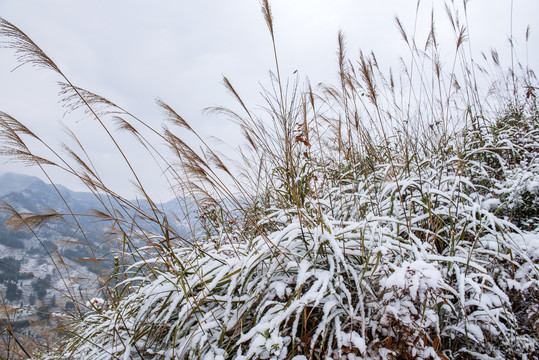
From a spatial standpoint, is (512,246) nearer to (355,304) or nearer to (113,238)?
(355,304)

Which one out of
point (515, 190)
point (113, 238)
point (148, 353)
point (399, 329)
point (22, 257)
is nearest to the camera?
point (399, 329)

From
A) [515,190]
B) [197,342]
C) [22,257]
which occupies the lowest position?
[22,257]

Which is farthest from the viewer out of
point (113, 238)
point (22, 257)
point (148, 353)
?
point (22, 257)

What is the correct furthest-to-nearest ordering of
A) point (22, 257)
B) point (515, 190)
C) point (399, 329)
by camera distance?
point (22, 257) → point (515, 190) → point (399, 329)

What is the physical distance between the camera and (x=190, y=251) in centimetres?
218

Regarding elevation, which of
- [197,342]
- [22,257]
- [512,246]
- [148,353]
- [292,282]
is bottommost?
[22,257]

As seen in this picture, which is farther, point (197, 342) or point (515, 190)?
point (515, 190)

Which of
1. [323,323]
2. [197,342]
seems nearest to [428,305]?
[323,323]

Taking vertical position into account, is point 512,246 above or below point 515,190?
below

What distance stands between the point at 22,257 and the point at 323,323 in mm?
145970

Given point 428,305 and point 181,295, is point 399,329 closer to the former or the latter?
point 428,305

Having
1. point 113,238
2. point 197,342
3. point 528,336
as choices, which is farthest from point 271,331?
point 113,238

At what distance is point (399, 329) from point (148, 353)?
4.38 ft

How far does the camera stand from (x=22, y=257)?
107062 millimetres
